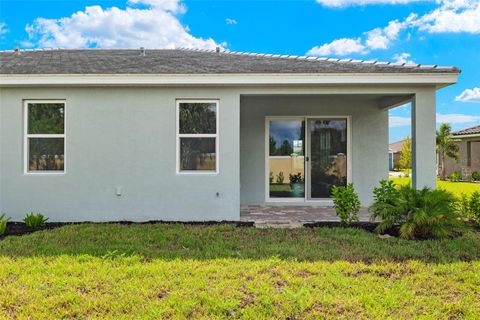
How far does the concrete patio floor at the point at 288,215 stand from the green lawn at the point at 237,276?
45.7 inches

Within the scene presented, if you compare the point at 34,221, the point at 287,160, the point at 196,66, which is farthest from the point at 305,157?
the point at 34,221

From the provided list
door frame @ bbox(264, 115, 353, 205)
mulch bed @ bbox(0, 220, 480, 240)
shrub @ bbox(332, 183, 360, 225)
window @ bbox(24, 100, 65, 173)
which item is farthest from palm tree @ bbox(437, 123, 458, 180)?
window @ bbox(24, 100, 65, 173)

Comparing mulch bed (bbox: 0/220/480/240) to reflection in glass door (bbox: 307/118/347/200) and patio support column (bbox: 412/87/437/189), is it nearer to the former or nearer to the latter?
patio support column (bbox: 412/87/437/189)

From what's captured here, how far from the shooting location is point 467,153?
2242 cm

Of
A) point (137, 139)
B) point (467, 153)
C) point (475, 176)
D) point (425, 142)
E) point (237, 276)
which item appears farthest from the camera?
point (467, 153)

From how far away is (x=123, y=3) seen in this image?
420 inches

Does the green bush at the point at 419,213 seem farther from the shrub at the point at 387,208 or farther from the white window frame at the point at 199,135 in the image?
the white window frame at the point at 199,135

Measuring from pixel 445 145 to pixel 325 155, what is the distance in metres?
17.5

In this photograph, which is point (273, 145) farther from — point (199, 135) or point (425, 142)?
point (425, 142)

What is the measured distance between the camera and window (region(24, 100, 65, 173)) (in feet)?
24.6

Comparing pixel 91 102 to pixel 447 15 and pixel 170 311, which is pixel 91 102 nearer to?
pixel 170 311

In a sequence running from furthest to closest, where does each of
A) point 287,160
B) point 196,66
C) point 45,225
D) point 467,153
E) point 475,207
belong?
point 467,153 < point 287,160 < point 196,66 < point 475,207 < point 45,225

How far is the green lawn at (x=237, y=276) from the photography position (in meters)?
3.22

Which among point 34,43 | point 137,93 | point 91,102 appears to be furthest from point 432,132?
point 34,43
